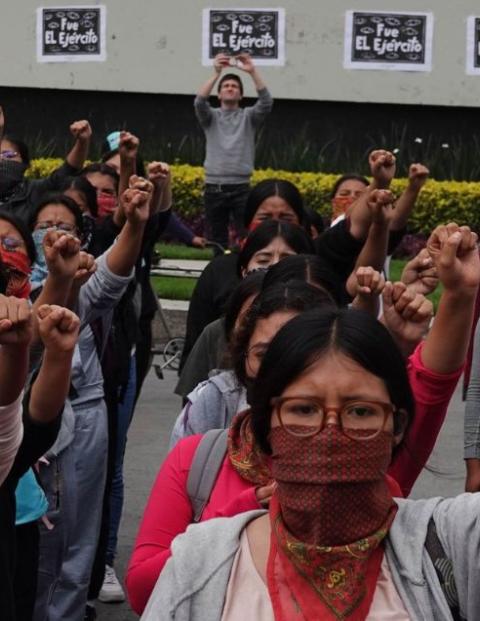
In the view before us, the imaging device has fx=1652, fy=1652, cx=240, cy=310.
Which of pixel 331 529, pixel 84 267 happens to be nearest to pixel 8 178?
pixel 84 267

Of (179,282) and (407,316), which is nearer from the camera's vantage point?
(407,316)

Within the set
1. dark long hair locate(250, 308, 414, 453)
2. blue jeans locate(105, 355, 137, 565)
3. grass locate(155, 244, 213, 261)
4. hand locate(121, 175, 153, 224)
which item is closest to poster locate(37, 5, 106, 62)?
grass locate(155, 244, 213, 261)

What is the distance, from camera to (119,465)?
23.5 ft

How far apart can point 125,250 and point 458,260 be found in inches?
105

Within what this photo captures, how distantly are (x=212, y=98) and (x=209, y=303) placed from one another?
42.8ft

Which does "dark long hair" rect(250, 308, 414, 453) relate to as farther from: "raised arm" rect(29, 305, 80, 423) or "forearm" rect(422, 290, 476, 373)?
"raised arm" rect(29, 305, 80, 423)

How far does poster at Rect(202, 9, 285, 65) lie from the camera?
1831cm

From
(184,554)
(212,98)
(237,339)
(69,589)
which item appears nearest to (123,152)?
(69,589)

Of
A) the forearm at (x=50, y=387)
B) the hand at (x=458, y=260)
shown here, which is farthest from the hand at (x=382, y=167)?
the hand at (x=458, y=260)

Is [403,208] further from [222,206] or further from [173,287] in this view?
[222,206]

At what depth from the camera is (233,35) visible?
18359mm

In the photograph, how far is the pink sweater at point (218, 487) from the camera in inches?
135

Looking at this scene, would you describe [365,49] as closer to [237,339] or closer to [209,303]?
[209,303]

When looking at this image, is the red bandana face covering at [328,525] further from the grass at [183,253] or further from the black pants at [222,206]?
the black pants at [222,206]
